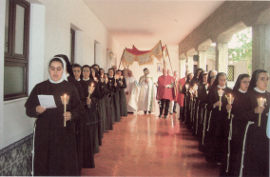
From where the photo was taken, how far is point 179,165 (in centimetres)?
501

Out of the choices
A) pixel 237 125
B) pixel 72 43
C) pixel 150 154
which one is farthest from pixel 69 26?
pixel 237 125

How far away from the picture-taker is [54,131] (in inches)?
132

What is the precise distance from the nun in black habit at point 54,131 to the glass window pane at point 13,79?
24.1 inches

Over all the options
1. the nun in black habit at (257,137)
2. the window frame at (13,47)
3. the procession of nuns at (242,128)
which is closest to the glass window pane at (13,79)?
the window frame at (13,47)

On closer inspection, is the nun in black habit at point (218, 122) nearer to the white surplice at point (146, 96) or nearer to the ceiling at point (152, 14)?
the ceiling at point (152, 14)

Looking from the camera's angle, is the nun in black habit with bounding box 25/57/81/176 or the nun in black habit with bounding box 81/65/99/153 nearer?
the nun in black habit with bounding box 25/57/81/176

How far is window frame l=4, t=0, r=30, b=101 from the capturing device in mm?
3795

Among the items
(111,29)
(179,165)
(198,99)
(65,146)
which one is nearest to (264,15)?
(198,99)

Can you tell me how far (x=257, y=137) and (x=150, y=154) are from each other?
8.39ft

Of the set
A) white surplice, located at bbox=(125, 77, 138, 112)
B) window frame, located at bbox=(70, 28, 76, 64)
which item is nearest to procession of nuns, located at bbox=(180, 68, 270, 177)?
window frame, located at bbox=(70, 28, 76, 64)

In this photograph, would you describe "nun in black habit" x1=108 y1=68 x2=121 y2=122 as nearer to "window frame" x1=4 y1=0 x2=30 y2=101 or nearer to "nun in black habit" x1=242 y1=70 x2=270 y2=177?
"window frame" x1=4 y1=0 x2=30 y2=101

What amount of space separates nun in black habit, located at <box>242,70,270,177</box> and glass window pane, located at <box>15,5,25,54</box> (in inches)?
128

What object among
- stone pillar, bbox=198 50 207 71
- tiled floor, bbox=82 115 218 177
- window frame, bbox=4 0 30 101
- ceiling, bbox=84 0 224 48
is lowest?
tiled floor, bbox=82 115 218 177

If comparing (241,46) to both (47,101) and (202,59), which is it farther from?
(47,101)
